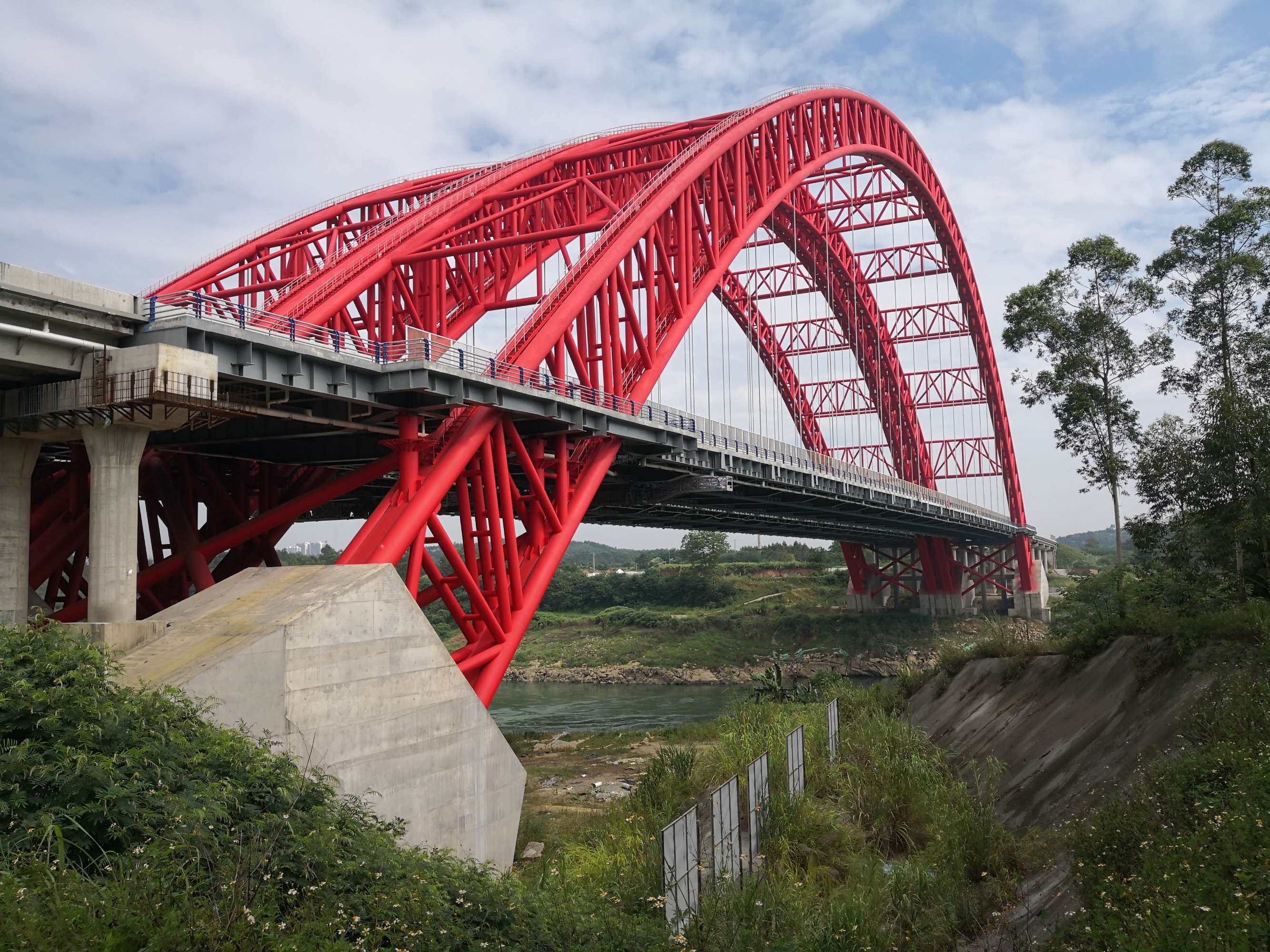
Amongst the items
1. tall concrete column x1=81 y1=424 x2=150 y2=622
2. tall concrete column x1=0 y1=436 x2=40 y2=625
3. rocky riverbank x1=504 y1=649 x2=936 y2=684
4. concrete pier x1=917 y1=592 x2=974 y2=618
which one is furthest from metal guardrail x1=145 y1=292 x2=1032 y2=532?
concrete pier x1=917 y1=592 x2=974 y2=618

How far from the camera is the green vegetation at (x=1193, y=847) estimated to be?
7.95 meters

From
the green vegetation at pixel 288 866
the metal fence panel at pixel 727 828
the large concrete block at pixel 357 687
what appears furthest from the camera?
the large concrete block at pixel 357 687

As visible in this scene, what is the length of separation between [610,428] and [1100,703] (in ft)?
47.9

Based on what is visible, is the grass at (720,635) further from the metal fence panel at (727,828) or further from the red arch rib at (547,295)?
the metal fence panel at (727,828)

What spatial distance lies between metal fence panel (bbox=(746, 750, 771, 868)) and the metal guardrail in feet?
35.6

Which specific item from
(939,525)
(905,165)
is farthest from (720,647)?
(905,165)

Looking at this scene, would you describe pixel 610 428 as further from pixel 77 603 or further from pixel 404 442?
pixel 77 603

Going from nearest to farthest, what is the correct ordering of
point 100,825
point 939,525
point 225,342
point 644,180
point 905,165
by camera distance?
point 100,825 < point 225,342 < point 644,180 < point 905,165 < point 939,525

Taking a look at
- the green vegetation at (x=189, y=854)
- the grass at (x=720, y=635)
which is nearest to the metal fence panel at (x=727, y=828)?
the green vegetation at (x=189, y=854)

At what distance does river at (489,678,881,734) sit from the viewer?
46250 mm

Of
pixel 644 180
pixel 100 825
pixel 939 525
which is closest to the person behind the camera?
pixel 100 825

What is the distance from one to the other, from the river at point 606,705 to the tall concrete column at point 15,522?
2637 centimetres

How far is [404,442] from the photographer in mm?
21875

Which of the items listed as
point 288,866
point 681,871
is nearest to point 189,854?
point 288,866
